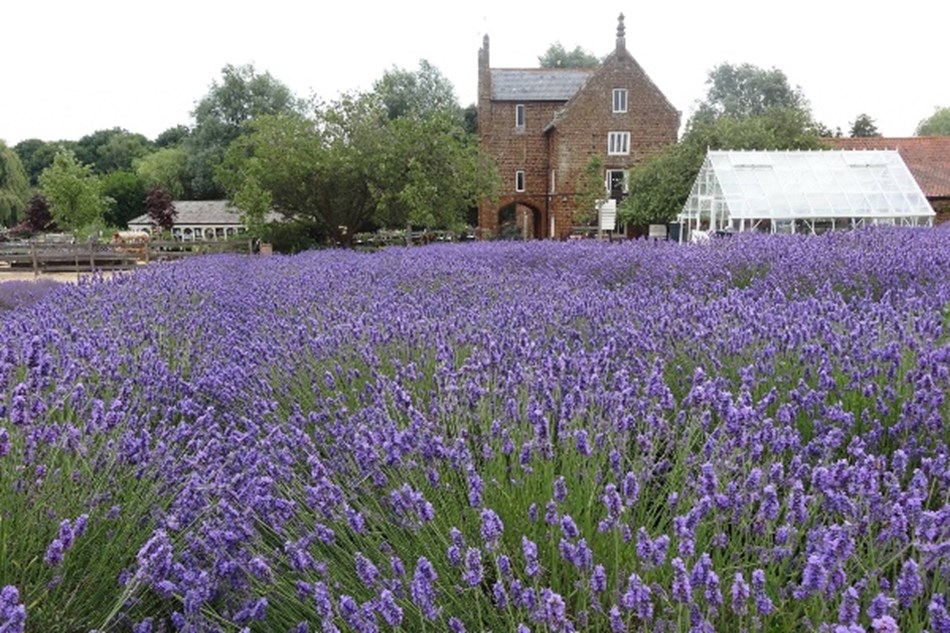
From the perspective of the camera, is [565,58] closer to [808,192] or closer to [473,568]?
[808,192]

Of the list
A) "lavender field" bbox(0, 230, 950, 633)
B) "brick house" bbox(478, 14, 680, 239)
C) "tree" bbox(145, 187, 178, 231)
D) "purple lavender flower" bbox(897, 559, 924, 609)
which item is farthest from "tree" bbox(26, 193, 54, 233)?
"purple lavender flower" bbox(897, 559, 924, 609)

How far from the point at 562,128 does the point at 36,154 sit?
160ft

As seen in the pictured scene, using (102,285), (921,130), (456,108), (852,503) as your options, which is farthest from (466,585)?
(921,130)

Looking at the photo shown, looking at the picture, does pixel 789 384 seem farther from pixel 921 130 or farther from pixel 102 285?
pixel 921 130

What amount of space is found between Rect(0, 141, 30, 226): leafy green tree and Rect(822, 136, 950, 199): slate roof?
34.8 metres

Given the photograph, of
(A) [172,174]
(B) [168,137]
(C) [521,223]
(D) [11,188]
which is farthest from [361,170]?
(B) [168,137]

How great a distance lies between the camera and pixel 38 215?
37.0 metres

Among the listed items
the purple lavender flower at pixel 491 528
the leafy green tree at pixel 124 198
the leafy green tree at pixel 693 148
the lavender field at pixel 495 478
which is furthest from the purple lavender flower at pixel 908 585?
the leafy green tree at pixel 124 198

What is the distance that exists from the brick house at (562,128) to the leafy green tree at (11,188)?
21962 mm

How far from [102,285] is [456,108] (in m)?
37.0

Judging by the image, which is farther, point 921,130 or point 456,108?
point 921,130

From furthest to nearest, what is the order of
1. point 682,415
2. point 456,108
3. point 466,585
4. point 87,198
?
point 456,108 → point 87,198 → point 682,415 → point 466,585

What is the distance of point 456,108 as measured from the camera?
4269 cm

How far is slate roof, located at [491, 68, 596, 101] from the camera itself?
34.0m
